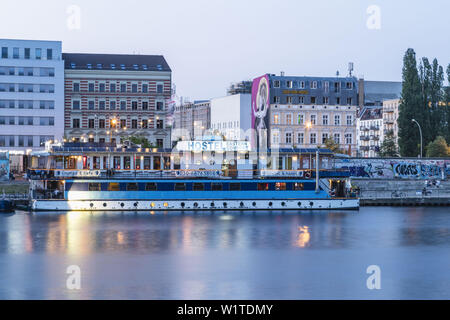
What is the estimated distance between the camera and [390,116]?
483 feet

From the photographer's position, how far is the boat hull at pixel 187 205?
234ft

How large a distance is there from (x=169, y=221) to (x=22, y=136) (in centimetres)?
5096

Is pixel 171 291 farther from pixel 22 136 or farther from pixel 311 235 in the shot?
pixel 22 136

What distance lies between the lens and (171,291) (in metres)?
40.8

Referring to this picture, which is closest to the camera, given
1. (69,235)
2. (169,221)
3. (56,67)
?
(69,235)

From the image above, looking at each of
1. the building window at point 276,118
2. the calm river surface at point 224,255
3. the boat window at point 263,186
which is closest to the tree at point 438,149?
the calm river surface at point 224,255

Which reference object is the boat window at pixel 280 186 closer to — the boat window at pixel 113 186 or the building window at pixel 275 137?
the boat window at pixel 113 186

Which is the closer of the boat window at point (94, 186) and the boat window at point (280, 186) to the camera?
the boat window at point (94, 186)

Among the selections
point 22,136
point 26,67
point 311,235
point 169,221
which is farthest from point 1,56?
point 311,235

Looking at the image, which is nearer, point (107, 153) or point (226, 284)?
point (226, 284)

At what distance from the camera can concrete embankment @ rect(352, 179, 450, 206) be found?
→ 88312mm

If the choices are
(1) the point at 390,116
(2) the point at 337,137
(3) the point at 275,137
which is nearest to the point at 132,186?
(3) the point at 275,137

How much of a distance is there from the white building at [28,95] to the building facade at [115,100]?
1.85 m

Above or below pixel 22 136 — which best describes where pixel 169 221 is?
below
